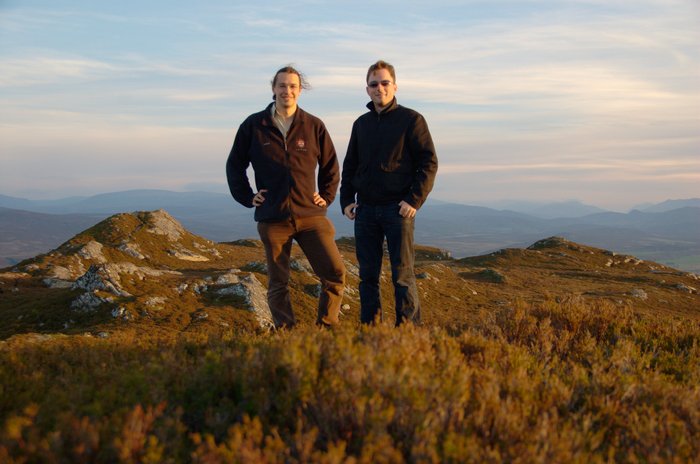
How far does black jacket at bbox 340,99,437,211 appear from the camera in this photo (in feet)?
22.1

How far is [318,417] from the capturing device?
3496 mm

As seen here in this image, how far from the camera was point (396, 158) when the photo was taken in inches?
268

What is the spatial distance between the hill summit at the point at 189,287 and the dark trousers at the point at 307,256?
4.64 feet

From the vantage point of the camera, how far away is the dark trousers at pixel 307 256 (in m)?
7.07

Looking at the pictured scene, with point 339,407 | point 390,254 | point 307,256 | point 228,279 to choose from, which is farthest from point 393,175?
point 228,279

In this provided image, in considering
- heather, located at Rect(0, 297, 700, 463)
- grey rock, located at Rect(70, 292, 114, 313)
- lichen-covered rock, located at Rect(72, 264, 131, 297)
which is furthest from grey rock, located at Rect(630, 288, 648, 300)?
grey rock, located at Rect(70, 292, 114, 313)

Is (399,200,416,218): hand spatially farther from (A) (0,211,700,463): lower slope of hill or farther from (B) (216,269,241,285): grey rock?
(B) (216,269,241,285): grey rock

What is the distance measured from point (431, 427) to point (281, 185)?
173 inches

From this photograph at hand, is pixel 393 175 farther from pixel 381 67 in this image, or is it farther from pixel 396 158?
pixel 381 67

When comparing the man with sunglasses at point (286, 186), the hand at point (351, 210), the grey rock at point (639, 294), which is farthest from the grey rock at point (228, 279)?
the grey rock at point (639, 294)

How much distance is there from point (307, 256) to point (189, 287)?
566 centimetres

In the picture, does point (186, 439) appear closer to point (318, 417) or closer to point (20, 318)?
point (318, 417)

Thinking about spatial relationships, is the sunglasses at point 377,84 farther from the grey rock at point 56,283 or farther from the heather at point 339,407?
the grey rock at point 56,283

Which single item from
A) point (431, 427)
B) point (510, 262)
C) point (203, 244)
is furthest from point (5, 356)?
point (510, 262)
